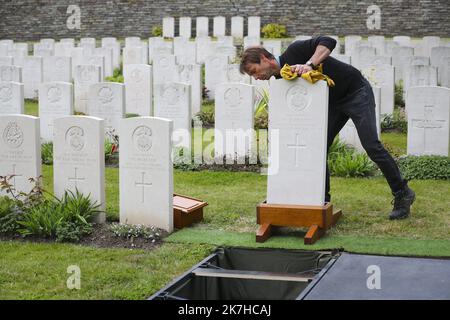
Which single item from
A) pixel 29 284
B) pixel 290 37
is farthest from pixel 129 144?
pixel 290 37

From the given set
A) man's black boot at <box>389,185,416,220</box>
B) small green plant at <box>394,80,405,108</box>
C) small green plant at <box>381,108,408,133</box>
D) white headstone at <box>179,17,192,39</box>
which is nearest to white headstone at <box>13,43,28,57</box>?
white headstone at <box>179,17,192,39</box>

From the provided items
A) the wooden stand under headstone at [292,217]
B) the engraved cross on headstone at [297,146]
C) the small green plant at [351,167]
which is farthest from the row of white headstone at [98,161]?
the small green plant at [351,167]

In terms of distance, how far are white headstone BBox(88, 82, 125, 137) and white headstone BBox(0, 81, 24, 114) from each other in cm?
114

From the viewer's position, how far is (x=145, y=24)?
94.3ft

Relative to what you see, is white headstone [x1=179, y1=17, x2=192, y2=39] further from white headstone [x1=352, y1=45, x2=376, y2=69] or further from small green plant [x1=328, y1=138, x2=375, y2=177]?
small green plant [x1=328, y1=138, x2=375, y2=177]

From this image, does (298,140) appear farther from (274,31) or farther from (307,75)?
(274,31)

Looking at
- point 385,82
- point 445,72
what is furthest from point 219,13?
point 385,82

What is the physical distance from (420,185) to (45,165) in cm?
504

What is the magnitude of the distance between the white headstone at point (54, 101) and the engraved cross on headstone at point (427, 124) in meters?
4.94

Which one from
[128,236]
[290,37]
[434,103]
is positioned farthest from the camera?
[290,37]

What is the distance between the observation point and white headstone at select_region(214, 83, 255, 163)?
35.4ft

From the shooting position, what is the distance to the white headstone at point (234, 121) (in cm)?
1080

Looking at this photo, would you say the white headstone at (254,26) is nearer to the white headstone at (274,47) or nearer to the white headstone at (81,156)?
the white headstone at (274,47)
